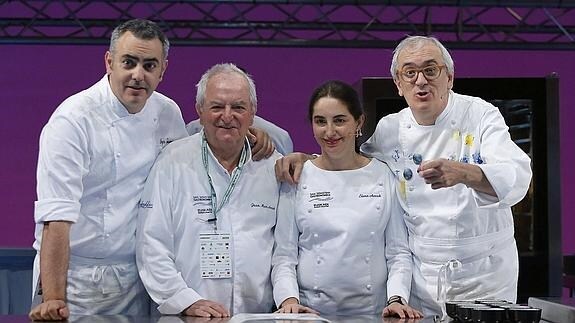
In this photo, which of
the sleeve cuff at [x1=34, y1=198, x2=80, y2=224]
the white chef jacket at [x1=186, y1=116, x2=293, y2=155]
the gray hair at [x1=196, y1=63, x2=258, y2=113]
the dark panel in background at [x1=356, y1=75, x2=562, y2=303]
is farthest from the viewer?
the dark panel in background at [x1=356, y1=75, x2=562, y2=303]

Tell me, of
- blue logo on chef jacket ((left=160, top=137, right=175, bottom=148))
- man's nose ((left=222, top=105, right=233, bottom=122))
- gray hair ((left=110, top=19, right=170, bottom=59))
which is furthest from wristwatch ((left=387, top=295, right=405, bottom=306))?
gray hair ((left=110, top=19, right=170, bottom=59))

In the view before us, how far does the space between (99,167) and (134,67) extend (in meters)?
0.30

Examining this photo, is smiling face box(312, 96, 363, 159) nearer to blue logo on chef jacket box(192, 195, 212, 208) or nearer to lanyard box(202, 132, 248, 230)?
lanyard box(202, 132, 248, 230)

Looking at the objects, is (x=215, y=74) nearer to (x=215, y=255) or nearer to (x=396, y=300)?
(x=215, y=255)

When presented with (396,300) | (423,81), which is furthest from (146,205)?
(423,81)

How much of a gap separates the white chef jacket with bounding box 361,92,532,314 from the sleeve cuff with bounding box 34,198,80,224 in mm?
927

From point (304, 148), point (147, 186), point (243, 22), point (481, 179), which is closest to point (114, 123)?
point (147, 186)

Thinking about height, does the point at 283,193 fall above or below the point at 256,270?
above

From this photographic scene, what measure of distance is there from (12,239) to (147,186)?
5043 millimetres

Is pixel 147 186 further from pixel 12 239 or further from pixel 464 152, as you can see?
pixel 12 239

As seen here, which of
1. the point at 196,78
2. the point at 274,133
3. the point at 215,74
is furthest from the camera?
the point at 196,78

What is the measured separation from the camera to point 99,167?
7.16ft

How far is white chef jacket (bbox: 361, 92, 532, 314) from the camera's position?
7.08 ft

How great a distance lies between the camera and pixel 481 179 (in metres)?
1.93
